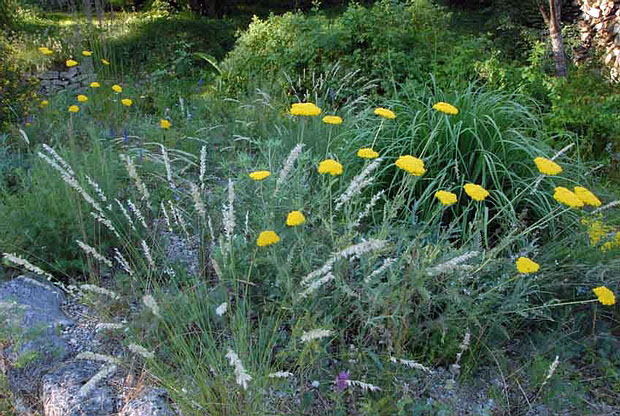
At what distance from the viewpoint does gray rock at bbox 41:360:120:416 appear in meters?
2.03

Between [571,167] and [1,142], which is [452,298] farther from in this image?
[1,142]

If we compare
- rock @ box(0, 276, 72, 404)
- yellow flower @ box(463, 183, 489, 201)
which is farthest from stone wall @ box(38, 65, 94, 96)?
yellow flower @ box(463, 183, 489, 201)

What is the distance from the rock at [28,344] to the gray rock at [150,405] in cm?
40

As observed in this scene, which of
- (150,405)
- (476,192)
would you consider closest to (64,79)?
(150,405)

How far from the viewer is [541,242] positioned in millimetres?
3111

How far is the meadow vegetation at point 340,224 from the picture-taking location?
2.04 meters

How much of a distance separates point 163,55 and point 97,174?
17.7ft

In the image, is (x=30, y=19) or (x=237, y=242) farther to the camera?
(x=30, y=19)

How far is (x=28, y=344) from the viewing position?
2.27 metres

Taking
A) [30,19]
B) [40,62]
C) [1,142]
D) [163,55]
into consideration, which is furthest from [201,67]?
[30,19]

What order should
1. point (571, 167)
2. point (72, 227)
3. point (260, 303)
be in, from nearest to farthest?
point (260, 303) → point (72, 227) → point (571, 167)

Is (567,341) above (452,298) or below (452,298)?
below

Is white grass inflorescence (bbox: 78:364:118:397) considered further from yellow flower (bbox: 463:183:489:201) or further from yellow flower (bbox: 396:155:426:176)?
yellow flower (bbox: 463:183:489:201)

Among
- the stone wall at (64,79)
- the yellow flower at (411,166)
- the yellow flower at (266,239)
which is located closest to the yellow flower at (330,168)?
the yellow flower at (411,166)
